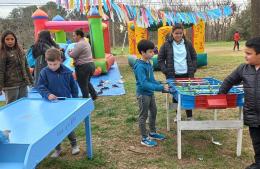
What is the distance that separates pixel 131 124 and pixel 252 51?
8.66 feet

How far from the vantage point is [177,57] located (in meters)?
4.71

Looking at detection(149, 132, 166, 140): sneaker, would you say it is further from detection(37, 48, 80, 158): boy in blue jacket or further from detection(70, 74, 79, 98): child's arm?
detection(37, 48, 80, 158): boy in blue jacket

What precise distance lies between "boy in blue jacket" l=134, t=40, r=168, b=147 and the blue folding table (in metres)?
0.77

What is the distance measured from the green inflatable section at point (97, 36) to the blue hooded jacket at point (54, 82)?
7.17m

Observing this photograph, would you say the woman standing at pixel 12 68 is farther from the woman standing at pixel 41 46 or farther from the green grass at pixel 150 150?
the green grass at pixel 150 150

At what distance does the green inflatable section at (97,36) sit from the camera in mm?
10898

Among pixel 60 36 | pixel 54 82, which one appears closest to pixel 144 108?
pixel 54 82

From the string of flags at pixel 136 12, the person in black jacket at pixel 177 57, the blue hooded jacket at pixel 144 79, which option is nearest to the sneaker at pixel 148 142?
the blue hooded jacket at pixel 144 79

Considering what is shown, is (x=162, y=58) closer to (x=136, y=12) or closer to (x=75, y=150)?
(x=75, y=150)

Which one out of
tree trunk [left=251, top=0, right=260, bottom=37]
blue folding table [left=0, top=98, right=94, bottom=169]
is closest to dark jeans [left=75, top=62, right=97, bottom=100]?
blue folding table [left=0, top=98, right=94, bottom=169]

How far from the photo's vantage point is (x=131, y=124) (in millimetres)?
5297

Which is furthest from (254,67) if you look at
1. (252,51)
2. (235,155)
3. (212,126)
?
(235,155)

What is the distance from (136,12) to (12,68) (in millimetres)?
5290

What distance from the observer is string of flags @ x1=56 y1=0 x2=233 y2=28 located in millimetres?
8023
